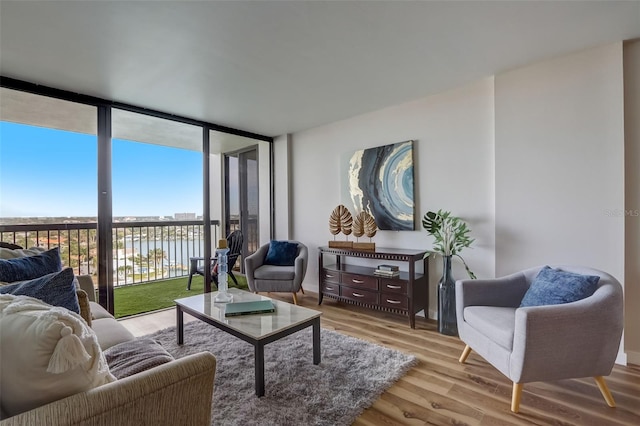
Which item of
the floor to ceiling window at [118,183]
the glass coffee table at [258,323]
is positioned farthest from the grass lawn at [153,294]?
the glass coffee table at [258,323]

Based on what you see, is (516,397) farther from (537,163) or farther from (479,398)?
(537,163)

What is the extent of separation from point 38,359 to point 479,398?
214cm

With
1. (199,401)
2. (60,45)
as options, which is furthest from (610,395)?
(60,45)

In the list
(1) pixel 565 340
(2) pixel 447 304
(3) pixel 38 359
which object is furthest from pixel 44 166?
(1) pixel 565 340

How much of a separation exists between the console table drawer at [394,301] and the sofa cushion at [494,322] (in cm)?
85

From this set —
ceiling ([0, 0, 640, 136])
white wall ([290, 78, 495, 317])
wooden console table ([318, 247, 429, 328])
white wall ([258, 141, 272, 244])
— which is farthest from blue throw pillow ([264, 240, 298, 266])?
ceiling ([0, 0, 640, 136])

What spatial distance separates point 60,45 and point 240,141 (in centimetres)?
263

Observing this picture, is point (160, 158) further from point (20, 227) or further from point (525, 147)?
point (525, 147)

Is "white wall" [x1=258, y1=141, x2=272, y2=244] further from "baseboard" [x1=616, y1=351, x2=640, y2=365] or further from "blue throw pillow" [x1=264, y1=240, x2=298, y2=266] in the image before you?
"baseboard" [x1=616, y1=351, x2=640, y2=365]

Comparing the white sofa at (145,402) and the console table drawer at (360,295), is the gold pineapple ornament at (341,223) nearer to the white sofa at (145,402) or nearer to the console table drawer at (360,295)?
the console table drawer at (360,295)

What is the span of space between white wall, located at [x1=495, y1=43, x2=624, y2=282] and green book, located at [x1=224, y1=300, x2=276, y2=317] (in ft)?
6.81

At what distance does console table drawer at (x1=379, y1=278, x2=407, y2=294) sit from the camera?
3004 millimetres

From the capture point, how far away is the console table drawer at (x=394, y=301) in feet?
9.80

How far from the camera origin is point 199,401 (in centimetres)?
107
